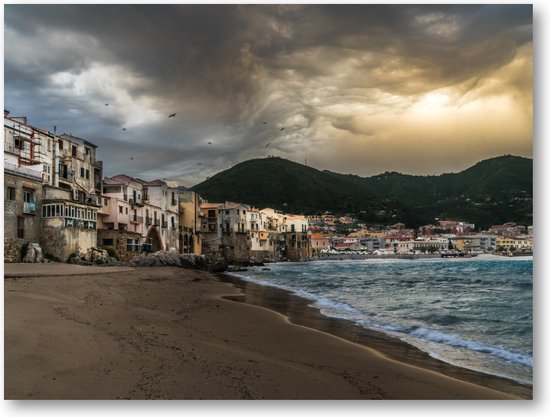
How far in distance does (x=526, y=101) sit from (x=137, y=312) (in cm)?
655

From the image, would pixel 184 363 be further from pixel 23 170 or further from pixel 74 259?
pixel 74 259

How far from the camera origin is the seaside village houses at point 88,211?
15.7m

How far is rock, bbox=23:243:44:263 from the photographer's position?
51.4ft

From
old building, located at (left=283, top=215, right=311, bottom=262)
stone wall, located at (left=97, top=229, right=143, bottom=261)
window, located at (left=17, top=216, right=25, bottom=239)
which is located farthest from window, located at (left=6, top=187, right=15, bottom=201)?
old building, located at (left=283, top=215, right=311, bottom=262)

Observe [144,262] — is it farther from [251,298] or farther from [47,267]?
[251,298]

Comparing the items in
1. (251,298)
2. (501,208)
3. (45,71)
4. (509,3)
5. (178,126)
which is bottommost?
(251,298)

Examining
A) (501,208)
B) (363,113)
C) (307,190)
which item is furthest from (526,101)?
(307,190)

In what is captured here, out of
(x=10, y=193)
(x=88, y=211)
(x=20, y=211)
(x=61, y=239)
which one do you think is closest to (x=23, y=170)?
(x=20, y=211)

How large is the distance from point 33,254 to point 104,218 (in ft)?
44.1

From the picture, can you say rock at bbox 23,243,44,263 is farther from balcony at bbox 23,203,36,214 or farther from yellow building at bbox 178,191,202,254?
yellow building at bbox 178,191,202,254

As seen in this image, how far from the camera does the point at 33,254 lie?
16.0 m

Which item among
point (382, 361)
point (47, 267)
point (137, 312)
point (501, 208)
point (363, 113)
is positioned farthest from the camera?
point (47, 267)

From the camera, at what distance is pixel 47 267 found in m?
14.4

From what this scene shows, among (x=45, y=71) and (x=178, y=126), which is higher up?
(x=45, y=71)
